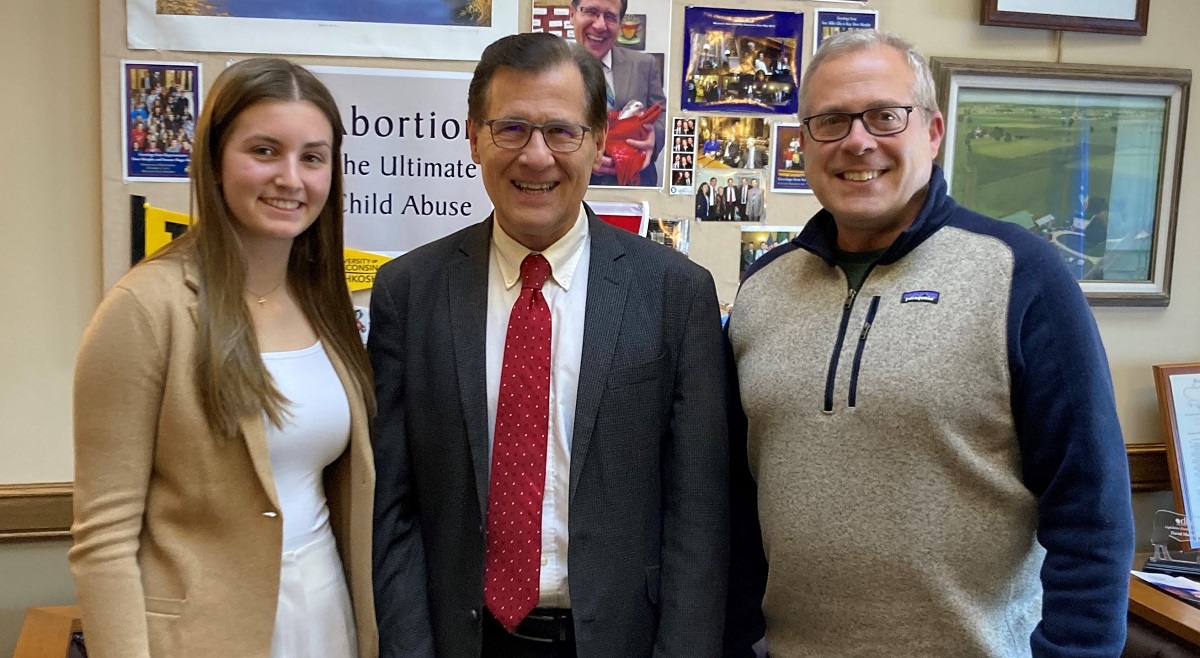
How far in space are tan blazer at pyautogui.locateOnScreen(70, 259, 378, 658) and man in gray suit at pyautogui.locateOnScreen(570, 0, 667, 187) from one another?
97cm

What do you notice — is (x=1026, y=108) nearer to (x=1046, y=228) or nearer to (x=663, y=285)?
(x=1046, y=228)

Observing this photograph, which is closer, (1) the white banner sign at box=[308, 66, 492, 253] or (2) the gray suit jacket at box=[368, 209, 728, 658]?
(2) the gray suit jacket at box=[368, 209, 728, 658]

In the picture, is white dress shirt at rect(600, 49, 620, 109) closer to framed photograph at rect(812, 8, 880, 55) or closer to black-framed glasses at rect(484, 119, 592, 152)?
framed photograph at rect(812, 8, 880, 55)

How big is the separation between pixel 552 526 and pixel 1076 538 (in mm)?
694

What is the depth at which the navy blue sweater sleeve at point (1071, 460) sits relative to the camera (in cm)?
108

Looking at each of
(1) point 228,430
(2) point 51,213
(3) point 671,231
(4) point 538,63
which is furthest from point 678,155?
(2) point 51,213

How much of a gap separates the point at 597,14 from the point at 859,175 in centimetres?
87

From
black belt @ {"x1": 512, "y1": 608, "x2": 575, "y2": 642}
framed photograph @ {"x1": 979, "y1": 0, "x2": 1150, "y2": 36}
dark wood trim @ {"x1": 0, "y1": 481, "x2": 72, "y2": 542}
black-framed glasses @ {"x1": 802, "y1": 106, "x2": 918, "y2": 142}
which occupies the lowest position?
dark wood trim @ {"x1": 0, "y1": 481, "x2": 72, "y2": 542}

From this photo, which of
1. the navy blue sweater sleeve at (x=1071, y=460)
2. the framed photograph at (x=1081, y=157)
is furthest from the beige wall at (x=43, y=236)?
the framed photograph at (x=1081, y=157)

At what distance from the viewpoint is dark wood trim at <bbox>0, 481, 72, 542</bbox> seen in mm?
1790

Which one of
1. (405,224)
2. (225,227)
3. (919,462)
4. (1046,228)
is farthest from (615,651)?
(1046,228)

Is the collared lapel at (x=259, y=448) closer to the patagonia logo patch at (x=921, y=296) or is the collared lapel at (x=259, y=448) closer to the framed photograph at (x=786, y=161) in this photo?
the patagonia logo patch at (x=921, y=296)

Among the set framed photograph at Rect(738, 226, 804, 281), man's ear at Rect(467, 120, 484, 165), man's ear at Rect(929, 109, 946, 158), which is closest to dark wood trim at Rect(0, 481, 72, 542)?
man's ear at Rect(467, 120, 484, 165)

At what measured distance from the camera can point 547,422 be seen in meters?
1.29
